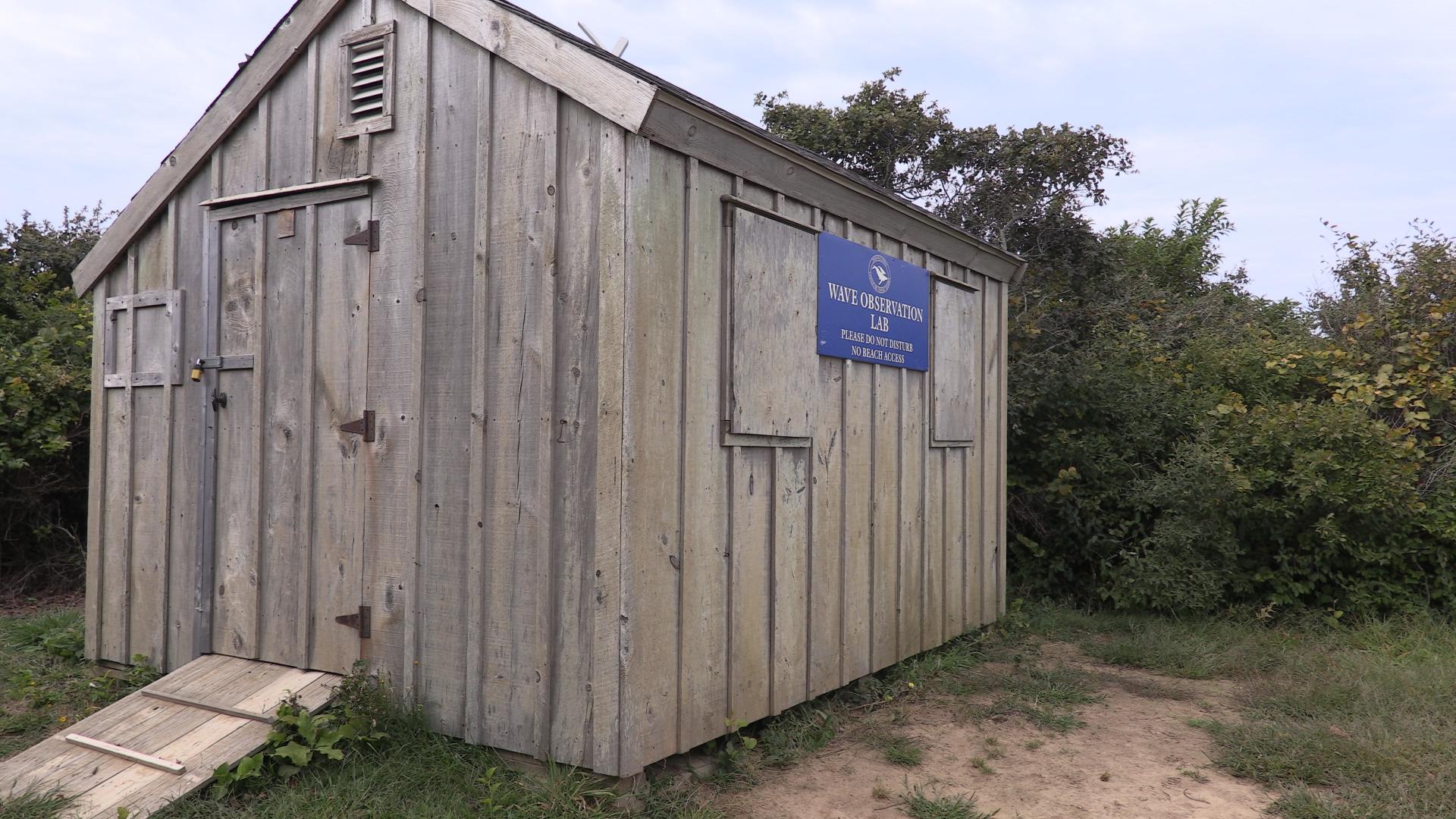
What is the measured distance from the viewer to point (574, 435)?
12.7 ft

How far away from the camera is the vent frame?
450 cm

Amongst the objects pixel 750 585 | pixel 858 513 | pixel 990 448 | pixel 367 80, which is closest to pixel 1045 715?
pixel 858 513

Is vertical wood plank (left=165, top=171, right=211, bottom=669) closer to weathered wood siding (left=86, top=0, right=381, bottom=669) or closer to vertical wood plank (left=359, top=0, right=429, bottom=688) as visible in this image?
weathered wood siding (left=86, top=0, right=381, bottom=669)

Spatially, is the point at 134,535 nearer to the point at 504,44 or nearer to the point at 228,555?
the point at 228,555

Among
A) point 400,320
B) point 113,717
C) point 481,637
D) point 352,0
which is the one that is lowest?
point 113,717

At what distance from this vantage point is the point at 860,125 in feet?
44.5

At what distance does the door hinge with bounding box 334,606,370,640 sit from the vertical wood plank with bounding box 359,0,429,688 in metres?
0.04

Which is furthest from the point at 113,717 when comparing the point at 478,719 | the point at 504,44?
the point at 504,44

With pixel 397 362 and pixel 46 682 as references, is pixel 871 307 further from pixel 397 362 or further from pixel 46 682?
pixel 46 682

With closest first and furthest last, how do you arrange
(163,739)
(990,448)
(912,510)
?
(163,739)
(912,510)
(990,448)

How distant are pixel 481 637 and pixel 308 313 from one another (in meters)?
1.83

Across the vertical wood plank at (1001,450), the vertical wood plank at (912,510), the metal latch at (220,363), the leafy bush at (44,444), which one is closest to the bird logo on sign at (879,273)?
the vertical wood plank at (912,510)

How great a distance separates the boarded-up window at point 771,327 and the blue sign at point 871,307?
0.48 ft

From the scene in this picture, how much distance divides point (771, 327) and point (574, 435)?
1263 mm
